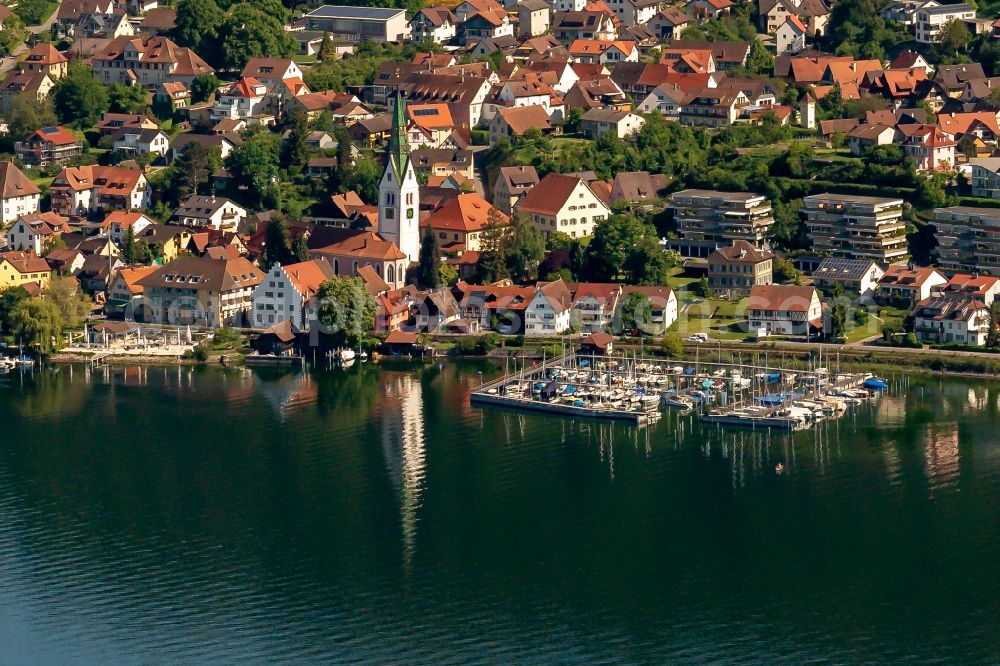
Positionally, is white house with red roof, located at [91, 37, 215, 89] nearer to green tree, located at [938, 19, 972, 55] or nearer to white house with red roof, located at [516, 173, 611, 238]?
white house with red roof, located at [516, 173, 611, 238]

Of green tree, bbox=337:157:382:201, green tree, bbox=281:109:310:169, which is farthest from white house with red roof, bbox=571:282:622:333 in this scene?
green tree, bbox=281:109:310:169

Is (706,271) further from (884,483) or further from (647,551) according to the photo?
(647,551)

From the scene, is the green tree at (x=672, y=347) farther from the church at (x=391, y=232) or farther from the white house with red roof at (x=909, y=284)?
the church at (x=391, y=232)

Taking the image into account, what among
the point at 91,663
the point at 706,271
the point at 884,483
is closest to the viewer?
the point at 91,663

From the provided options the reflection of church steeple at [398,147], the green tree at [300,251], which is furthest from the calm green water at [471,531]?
the reflection of church steeple at [398,147]

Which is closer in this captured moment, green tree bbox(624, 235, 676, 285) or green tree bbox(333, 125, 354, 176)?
green tree bbox(624, 235, 676, 285)

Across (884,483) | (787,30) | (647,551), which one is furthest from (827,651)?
(787,30)

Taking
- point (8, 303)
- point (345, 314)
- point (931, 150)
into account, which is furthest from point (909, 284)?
point (8, 303)
